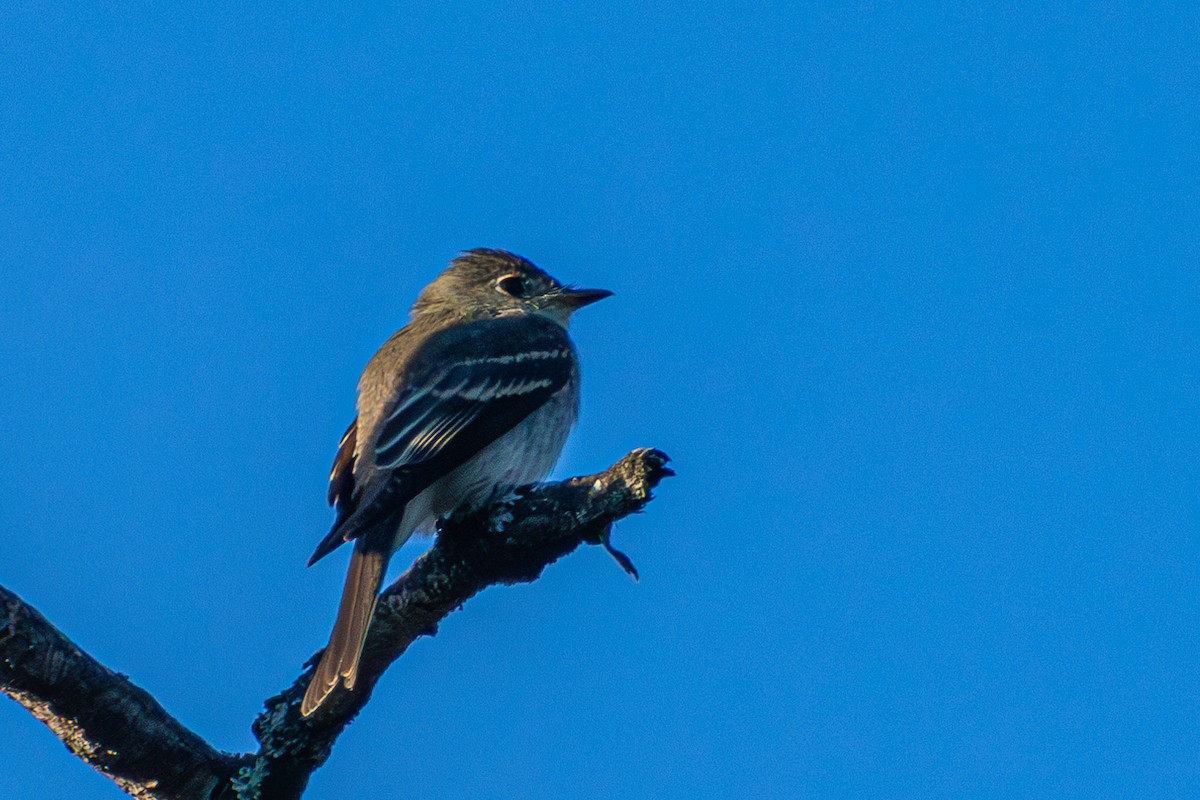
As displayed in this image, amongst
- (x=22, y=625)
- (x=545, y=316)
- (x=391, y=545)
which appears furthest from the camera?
(x=545, y=316)

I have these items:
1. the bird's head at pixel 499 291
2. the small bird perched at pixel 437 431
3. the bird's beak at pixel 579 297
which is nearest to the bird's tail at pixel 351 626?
the small bird perched at pixel 437 431

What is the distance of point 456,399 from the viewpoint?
7754 millimetres

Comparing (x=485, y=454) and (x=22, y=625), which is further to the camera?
(x=485, y=454)

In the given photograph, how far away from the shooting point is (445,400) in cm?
773

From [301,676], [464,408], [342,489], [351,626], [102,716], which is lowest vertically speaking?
[102,716]

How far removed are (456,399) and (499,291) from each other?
7.66ft

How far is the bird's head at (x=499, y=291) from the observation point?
32.0ft

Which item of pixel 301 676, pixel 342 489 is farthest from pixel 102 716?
pixel 342 489

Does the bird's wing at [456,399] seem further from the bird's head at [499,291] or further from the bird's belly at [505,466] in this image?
the bird's head at [499,291]

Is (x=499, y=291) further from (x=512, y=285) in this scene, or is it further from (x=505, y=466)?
(x=505, y=466)

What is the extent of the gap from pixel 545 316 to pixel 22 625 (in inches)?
201

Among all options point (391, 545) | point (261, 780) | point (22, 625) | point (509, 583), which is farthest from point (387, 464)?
point (22, 625)

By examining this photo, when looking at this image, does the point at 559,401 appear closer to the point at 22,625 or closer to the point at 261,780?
the point at 261,780

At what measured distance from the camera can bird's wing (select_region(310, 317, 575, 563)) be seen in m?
7.04
